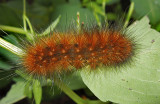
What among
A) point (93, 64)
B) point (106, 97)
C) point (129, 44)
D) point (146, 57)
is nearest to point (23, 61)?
point (93, 64)

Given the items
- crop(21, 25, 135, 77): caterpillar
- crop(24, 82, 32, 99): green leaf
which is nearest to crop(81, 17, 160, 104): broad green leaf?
crop(21, 25, 135, 77): caterpillar

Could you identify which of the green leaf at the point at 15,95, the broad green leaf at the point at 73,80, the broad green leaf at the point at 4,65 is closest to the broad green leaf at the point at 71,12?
the broad green leaf at the point at 73,80

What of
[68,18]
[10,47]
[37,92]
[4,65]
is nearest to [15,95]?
[4,65]

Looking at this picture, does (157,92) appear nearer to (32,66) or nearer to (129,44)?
(129,44)

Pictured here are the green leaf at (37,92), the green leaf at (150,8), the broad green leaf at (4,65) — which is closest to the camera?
the green leaf at (37,92)

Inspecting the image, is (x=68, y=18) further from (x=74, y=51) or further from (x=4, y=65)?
(x=4, y=65)

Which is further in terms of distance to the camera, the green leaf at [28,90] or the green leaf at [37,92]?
the green leaf at [28,90]

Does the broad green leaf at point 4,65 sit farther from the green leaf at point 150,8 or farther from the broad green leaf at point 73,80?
the green leaf at point 150,8

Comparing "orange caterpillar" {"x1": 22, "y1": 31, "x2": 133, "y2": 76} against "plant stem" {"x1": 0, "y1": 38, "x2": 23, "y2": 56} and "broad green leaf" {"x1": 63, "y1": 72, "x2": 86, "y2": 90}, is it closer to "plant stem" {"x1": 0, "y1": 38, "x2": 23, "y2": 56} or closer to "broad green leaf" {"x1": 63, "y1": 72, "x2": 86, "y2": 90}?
"plant stem" {"x1": 0, "y1": 38, "x2": 23, "y2": 56}
